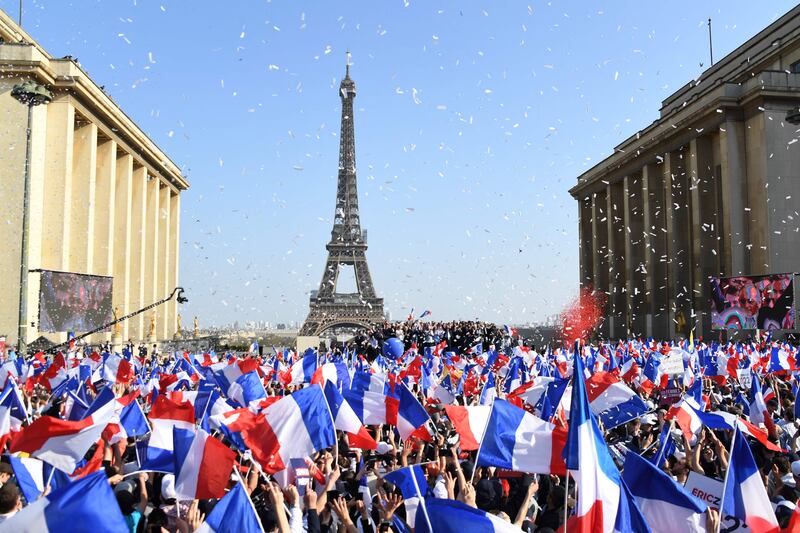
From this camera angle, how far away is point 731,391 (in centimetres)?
1516

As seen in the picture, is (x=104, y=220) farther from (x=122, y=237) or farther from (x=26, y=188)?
(x=26, y=188)

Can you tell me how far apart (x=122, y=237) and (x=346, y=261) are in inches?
1682

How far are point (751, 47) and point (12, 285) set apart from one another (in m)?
49.7

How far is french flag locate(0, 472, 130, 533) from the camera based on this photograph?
3.44 metres

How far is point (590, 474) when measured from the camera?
14.6 feet

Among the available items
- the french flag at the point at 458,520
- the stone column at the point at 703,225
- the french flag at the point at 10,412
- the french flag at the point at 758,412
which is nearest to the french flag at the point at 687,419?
the french flag at the point at 758,412

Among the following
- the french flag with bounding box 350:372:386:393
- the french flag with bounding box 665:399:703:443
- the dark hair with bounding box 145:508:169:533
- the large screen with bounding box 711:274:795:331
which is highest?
the large screen with bounding box 711:274:795:331

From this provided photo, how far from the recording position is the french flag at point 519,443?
6.34 meters

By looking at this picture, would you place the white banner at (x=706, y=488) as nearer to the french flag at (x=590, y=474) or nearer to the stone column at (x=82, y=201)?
the french flag at (x=590, y=474)

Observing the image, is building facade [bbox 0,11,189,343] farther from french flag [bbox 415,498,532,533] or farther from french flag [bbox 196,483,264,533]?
french flag [bbox 415,498,532,533]

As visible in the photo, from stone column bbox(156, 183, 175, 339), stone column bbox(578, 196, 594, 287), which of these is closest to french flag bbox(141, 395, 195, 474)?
stone column bbox(156, 183, 175, 339)

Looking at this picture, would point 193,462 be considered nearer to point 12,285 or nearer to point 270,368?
point 270,368

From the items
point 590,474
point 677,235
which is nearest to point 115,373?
point 590,474

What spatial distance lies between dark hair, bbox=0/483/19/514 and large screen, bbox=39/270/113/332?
90.2 feet
